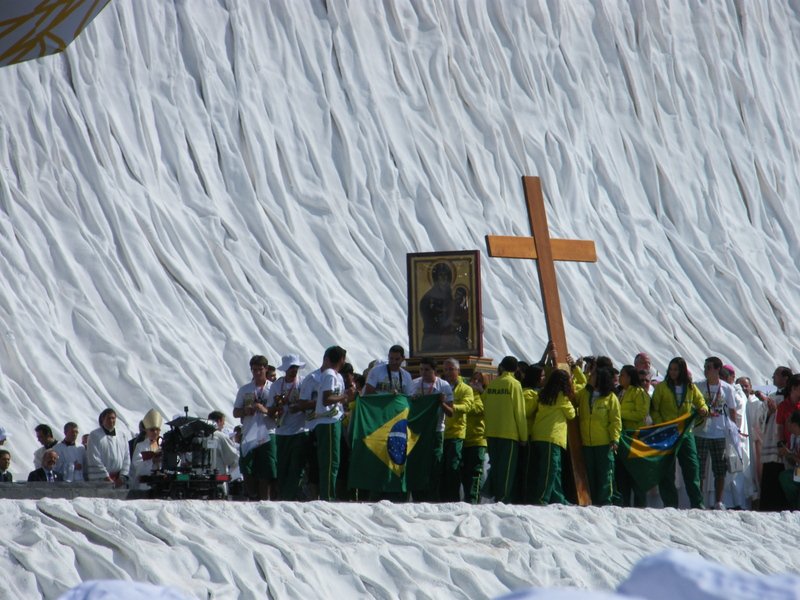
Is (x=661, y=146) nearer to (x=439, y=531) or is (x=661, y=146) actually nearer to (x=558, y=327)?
(x=558, y=327)

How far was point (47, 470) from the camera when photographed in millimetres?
10492

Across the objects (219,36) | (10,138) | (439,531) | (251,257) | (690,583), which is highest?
(219,36)

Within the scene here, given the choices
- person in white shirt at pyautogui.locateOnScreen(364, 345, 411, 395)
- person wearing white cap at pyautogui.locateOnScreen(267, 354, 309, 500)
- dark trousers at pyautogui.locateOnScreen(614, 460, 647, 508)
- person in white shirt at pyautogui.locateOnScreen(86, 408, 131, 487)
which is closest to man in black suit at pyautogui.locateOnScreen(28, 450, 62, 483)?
person in white shirt at pyautogui.locateOnScreen(86, 408, 131, 487)

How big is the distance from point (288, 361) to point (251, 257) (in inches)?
342

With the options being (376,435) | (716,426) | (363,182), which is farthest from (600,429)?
(363,182)

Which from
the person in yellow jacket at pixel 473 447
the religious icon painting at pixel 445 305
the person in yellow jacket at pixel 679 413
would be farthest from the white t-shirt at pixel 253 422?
the person in yellow jacket at pixel 679 413

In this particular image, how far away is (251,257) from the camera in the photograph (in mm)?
17750

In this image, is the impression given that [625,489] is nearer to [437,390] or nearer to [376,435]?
[437,390]

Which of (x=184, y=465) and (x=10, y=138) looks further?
(x=10, y=138)

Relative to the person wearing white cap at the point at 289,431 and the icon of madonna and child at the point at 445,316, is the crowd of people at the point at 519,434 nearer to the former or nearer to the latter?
the person wearing white cap at the point at 289,431

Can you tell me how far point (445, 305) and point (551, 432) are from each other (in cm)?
274

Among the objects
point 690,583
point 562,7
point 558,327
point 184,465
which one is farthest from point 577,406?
point 562,7

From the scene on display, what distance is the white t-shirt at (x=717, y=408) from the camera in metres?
9.92

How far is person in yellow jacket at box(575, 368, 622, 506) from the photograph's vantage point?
9.31 metres
